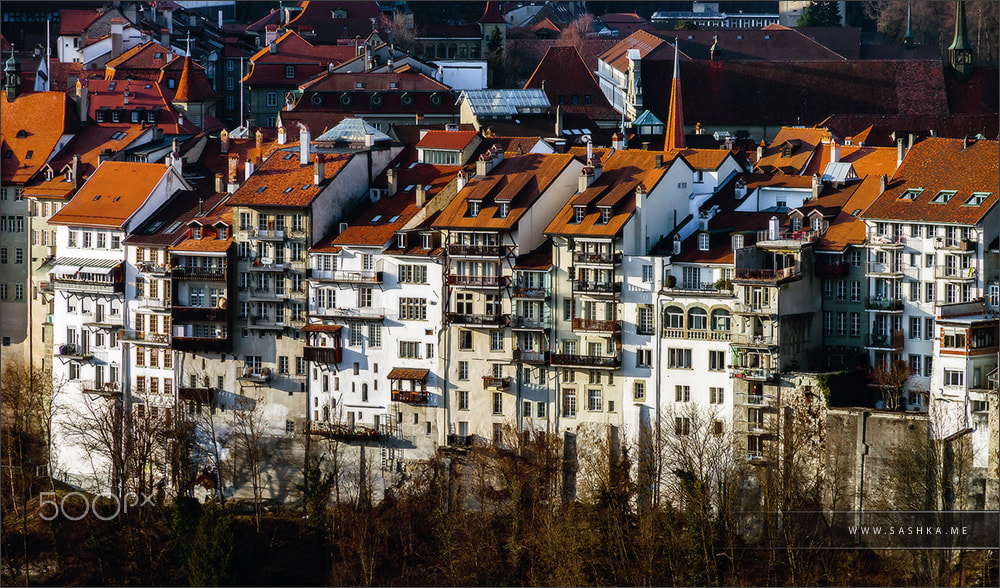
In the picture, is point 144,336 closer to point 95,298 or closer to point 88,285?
→ point 95,298

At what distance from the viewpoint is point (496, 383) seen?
11969cm

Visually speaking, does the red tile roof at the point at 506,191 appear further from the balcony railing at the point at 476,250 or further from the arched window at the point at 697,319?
the arched window at the point at 697,319

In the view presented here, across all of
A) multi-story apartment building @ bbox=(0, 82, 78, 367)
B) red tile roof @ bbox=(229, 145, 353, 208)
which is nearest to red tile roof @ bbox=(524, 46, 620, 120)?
multi-story apartment building @ bbox=(0, 82, 78, 367)

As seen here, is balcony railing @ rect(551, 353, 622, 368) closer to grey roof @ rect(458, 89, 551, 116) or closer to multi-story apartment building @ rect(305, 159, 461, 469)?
multi-story apartment building @ rect(305, 159, 461, 469)

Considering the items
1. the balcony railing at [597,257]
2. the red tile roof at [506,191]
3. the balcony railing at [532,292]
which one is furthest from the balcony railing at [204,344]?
the balcony railing at [597,257]

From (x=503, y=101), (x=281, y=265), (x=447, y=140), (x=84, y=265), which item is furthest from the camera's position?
(x=503, y=101)

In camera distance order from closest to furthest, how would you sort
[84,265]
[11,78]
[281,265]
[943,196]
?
[943,196] < [281,265] < [84,265] < [11,78]

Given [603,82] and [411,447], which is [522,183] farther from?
[603,82]

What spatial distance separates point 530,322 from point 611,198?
674cm

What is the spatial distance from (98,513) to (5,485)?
705 cm

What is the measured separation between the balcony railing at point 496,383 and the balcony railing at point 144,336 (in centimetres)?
1760

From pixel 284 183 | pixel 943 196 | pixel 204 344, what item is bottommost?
pixel 204 344

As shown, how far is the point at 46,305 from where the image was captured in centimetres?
13562

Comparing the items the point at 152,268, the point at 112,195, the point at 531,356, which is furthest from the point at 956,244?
the point at 112,195
